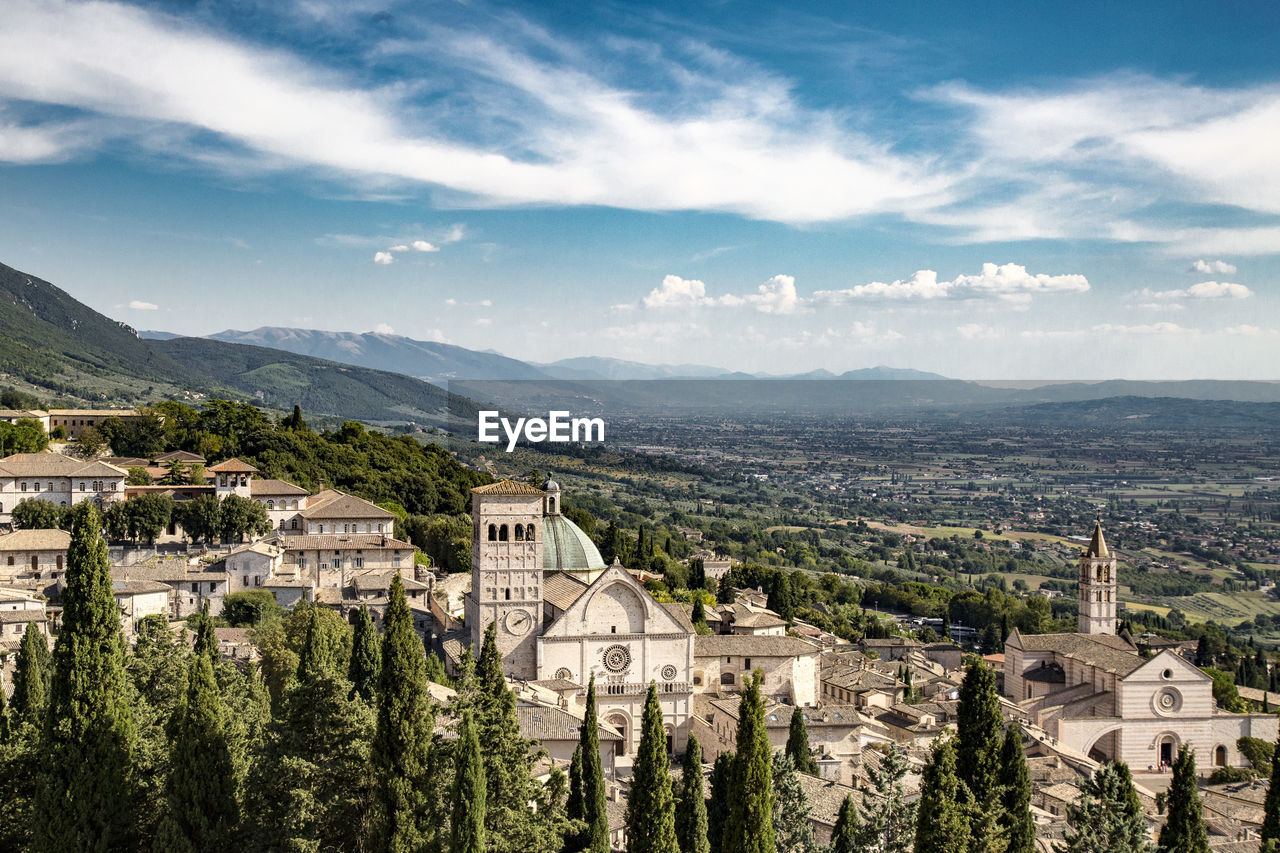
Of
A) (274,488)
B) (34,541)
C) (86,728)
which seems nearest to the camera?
(86,728)

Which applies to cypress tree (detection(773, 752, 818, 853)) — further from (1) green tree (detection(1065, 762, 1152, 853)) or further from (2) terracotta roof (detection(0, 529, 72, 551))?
(2) terracotta roof (detection(0, 529, 72, 551))

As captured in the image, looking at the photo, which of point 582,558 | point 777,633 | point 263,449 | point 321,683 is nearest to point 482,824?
point 321,683

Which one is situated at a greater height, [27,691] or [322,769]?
[322,769]

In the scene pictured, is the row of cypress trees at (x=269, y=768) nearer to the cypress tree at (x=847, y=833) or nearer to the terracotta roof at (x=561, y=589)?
the cypress tree at (x=847, y=833)

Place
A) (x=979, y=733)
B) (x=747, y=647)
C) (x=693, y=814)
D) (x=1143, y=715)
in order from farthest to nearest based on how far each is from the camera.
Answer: (x=1143, y=715), (x=747, y=647), (x=979, y=733), (x=693, y=814)

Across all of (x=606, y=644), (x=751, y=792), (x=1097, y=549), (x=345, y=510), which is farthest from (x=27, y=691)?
(x=1097, y=549)

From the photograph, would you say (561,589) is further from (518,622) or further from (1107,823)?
(1107,823)

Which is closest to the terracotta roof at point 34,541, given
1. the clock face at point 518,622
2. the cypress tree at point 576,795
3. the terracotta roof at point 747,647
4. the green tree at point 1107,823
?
the clock face at point 518,622
